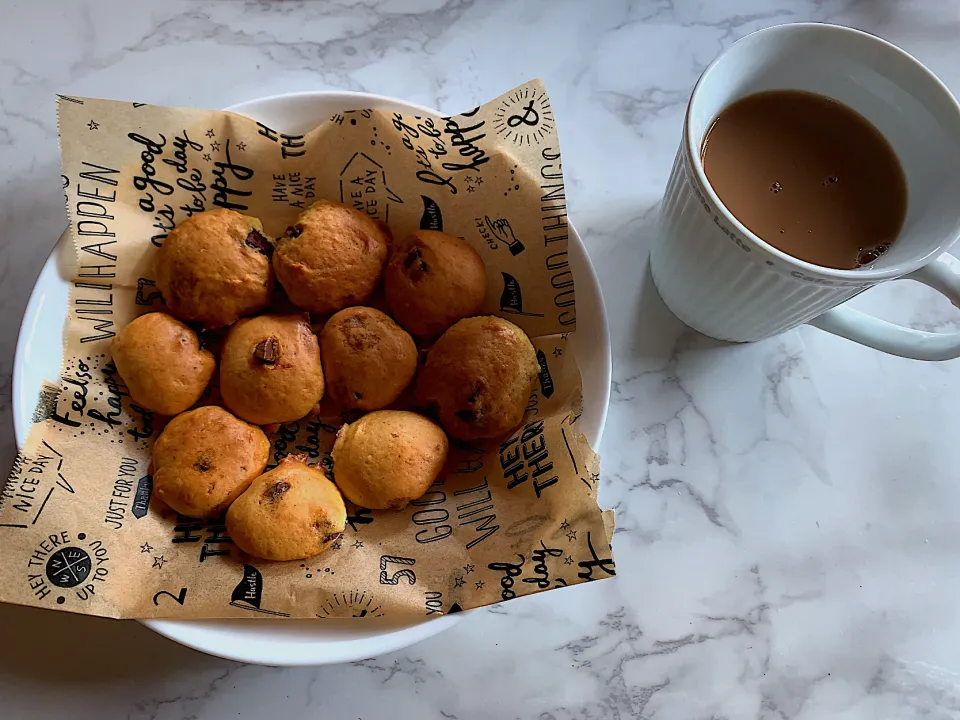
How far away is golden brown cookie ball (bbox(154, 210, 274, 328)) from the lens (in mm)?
814

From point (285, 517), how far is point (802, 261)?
548 mm

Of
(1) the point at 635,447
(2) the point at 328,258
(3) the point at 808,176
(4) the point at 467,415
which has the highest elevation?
(3) the point at 808,176

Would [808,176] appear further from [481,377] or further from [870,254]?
[481,377]

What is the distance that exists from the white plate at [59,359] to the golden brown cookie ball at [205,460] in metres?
0.12

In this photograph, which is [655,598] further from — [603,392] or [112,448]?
[112,448]

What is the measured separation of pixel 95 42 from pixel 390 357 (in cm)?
65

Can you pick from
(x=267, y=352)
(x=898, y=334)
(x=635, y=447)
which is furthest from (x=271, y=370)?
(x=898, y=334)

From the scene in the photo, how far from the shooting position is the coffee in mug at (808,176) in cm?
73

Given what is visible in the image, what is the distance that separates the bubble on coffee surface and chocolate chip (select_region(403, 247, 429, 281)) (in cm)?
44

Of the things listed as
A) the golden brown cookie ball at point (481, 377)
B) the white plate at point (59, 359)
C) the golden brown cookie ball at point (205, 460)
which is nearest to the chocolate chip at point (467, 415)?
the golden brown cookie ball at point (481, 377)

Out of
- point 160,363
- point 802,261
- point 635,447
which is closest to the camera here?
point 802,261

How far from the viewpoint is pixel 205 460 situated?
29.9 inches

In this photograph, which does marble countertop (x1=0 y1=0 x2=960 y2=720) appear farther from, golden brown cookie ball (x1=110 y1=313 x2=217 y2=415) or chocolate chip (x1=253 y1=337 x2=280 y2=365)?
chocolate chip (x1=253 y1=337 x2=280 y2=365)

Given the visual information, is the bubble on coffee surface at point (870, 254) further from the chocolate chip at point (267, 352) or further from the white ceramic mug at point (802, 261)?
the chocolate chip at point (267, 352)
